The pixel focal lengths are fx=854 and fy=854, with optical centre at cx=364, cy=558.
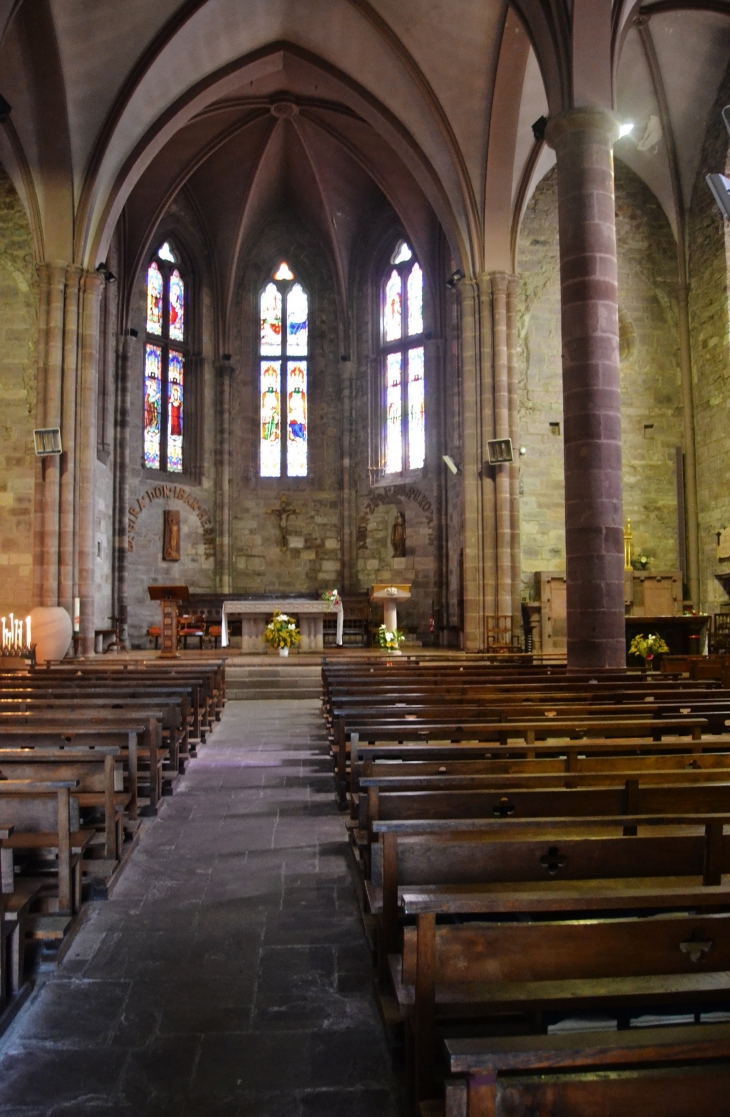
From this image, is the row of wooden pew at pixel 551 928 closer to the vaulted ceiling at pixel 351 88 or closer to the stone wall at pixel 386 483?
the vaulted ceiling at pixel 351 88

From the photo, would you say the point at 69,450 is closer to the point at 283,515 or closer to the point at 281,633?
the point at 281,633

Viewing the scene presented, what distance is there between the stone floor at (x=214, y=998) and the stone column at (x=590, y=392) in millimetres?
6120

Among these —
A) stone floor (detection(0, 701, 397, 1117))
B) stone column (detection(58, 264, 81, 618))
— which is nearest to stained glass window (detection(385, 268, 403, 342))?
stone column (detection(58, 264, 81, 618))

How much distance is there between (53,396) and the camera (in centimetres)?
1683

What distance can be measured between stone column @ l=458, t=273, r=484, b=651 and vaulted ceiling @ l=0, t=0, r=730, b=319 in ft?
3.53

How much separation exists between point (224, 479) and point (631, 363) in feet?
37.3

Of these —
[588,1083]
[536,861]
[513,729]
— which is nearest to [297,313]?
[513,729]

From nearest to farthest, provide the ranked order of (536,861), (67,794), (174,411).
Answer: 1. (536,861)
2. (67,794)
3. (174,411)

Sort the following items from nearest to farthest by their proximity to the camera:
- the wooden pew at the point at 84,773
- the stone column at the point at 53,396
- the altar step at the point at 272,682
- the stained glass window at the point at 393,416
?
the wooden pew at the point at 84,773 < the altar step at the point at 272,682 < the stone column at the point at 53,396 < the stained glass window at the point at 393,416

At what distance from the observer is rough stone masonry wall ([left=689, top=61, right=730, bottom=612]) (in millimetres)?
17641

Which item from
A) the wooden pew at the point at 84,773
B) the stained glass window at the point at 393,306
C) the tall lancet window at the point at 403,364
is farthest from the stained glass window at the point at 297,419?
the wooden pew at the point at 84,773

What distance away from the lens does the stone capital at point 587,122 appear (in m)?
11.2

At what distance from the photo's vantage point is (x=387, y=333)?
80.0ft

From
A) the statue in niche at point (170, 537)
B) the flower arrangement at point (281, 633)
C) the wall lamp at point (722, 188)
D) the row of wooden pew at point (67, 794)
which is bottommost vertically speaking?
the row of wooden pew at point (67, 794)
